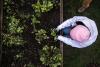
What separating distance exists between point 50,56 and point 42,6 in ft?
2.95

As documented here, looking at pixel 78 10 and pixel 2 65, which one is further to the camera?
pixel 78 10

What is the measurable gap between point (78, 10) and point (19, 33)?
1.19 m

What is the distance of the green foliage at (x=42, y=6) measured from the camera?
222 inches

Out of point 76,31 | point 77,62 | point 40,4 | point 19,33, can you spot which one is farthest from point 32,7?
point 77,62

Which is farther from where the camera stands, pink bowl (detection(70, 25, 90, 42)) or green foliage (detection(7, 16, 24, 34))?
green foliage (detection(7, 16, 24, 34))

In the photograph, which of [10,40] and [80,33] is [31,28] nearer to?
[10,40]

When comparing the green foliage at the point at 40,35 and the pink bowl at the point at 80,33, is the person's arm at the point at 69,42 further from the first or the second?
the green foliage at the point at 40,35

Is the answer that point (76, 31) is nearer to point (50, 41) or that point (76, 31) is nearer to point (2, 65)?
point (50, 41)

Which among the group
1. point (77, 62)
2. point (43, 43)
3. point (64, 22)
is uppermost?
point (64, 22)

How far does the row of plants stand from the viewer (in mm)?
5582

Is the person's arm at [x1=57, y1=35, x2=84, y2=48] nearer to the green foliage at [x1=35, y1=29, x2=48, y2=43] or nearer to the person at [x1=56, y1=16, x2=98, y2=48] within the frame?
the person at [x1=56, y1=16, x2=98, y2=48]

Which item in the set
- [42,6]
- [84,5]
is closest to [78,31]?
[84,5]

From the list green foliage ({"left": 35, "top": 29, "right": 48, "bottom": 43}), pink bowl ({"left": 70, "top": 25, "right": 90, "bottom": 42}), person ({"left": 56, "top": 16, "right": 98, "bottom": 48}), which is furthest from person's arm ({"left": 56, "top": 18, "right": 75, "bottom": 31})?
green foliage ({"left": 35, "top": 29, "right": 48, "bottom": 43})

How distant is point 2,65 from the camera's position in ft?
18.1
